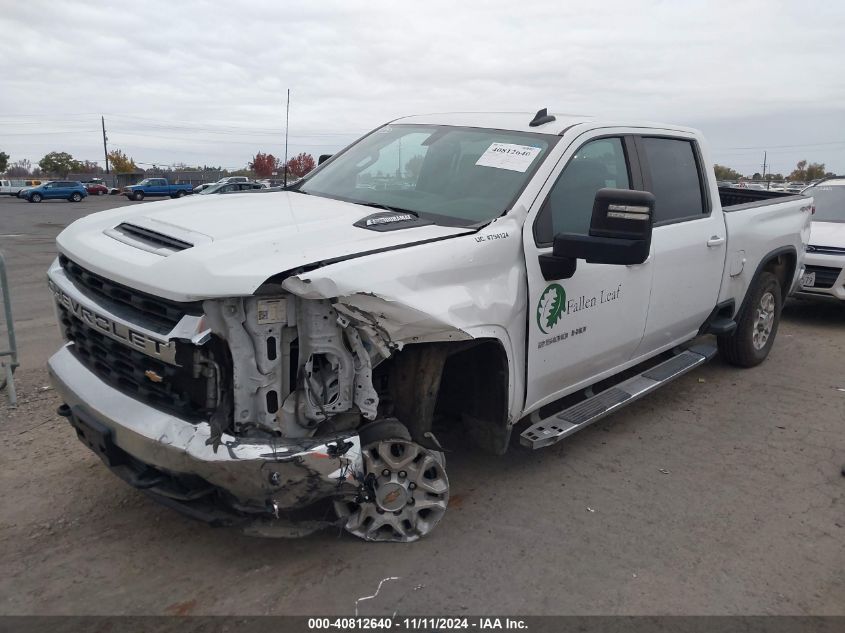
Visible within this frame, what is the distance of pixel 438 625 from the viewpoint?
2.76 meters

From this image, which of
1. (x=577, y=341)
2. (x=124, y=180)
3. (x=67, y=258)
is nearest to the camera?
(x=67, y=258)

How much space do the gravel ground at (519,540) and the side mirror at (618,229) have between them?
137 cm

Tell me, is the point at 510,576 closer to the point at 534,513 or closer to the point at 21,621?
the point at 534,513

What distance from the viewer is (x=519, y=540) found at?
3367 mm

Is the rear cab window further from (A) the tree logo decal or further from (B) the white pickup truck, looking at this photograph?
(A) the tree logo decal

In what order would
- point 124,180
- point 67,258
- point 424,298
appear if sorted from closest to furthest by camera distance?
point 424,298
point 67,258
point 124,180

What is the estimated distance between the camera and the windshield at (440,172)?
3605 millimetres

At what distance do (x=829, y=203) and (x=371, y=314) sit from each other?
27.4 ft

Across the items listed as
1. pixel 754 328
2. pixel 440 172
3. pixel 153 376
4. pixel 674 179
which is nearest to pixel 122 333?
pixel 153 376

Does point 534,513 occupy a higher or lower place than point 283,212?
lower

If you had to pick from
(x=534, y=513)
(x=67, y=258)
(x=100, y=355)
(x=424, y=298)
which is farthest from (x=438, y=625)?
(x=67, y=258)

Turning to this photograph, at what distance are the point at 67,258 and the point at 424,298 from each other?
1832 mm

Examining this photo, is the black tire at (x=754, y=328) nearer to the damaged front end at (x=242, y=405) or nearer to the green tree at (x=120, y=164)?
the damaged front end at (x=242, y=405)

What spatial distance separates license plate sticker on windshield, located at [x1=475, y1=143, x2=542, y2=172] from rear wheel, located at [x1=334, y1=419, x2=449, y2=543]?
1.51 metres
